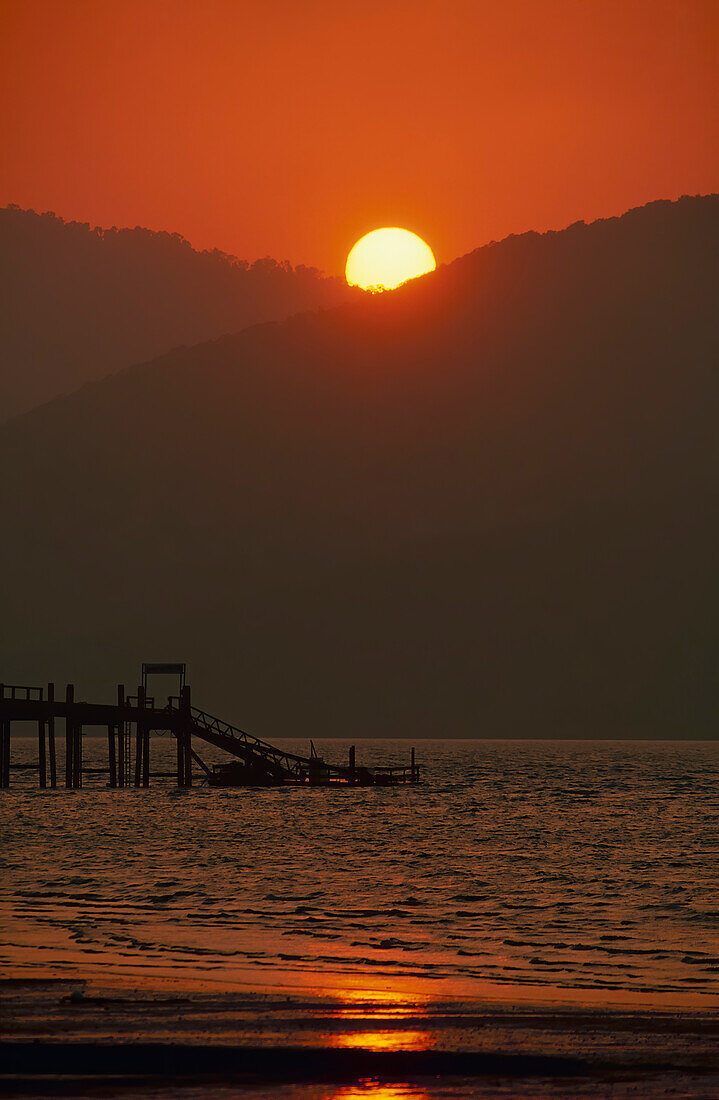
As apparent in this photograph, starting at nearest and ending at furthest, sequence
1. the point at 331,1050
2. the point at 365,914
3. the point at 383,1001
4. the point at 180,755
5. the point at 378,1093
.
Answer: the point at 378,1093
the point at 331,1050
the point at 383,1001
the point at 365,914
the point at 180,755

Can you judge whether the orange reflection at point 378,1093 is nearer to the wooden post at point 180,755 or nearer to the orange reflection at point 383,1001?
the orange reflection at point 383,1001

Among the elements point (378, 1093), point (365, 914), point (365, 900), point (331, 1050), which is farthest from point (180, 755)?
point (378, 1093)

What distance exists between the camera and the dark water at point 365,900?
24828 millimetres

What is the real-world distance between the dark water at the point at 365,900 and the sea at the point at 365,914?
4.7 inches

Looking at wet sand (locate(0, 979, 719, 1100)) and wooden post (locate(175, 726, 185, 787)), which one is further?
wooden post (locate(175, 726, 185, 787))

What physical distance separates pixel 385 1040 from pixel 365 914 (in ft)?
63.9

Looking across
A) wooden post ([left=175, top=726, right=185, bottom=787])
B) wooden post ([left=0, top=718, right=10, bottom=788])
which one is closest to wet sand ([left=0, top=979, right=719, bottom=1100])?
wooden post ([left=0, top=718, right=10, bottom=788])

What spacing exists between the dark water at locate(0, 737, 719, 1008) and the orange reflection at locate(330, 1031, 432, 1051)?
3.99 meters

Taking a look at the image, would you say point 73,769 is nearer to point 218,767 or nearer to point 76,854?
point 218,767

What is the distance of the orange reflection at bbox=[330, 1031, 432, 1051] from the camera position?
16406 millimetres

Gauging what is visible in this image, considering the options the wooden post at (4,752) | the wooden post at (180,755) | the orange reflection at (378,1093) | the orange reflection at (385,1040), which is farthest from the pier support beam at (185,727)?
the orange reflection at (378,1093)

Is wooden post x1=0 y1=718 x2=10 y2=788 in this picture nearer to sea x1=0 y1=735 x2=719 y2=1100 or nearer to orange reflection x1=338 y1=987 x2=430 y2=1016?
sea x1=0 y1=735 x2=719 y2=1100

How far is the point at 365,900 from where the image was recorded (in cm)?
3972

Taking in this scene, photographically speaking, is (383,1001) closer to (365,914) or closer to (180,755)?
(365,914)
